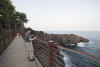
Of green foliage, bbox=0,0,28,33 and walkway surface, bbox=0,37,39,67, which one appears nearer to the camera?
walkway surface, bbox=0,37,39,67

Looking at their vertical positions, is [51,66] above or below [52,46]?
below

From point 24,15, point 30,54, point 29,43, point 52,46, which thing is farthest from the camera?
point 24,15

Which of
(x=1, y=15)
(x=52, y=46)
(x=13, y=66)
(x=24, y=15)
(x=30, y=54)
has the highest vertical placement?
(x=24, y=15)

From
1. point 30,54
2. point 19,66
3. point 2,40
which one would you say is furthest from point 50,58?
point 2,40

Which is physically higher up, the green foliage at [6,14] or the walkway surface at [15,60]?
the green foliage at [6,14]

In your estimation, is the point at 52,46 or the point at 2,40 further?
the point at 2,40

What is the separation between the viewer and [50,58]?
109 inches

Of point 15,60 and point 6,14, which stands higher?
point 6,14

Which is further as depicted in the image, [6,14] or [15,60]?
[6,14]

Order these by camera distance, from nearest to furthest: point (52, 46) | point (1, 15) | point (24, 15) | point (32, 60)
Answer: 1. point (52, 46)
2. point (32, 60)
3. point (1, 15)
4. point (24, 15)

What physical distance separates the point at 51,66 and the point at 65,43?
1724 inches

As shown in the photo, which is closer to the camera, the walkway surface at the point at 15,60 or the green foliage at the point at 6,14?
the walkway surface at the point at 15,60

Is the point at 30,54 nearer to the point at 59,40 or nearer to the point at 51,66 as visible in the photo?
the point at 51,66

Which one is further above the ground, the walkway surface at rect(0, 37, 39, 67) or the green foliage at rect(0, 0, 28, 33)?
the green foliage at rect(0, 0, 28, 33)
